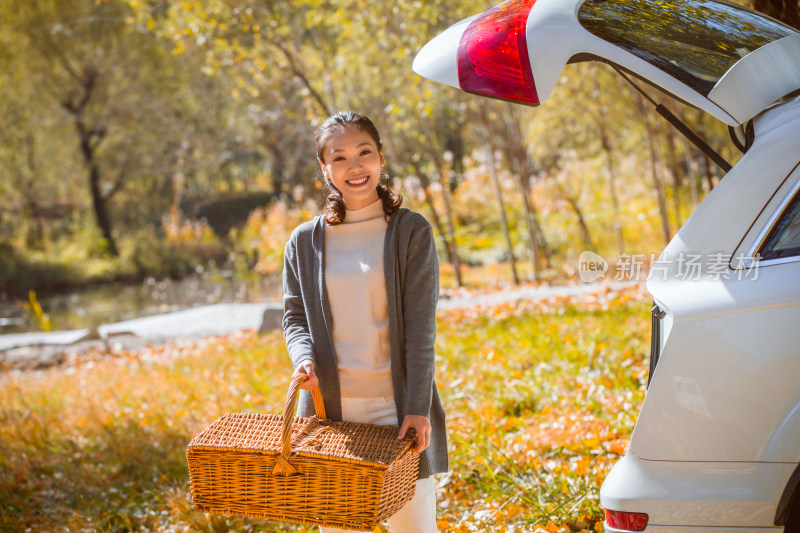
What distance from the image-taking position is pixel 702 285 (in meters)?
1.92

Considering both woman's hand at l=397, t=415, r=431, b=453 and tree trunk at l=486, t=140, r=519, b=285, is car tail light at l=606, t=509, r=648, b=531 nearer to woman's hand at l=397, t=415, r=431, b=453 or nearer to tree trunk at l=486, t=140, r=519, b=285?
woman's hand at l=397, t=415, r=431, b=453

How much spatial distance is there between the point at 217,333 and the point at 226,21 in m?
4.43

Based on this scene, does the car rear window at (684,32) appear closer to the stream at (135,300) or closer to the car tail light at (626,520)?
the car tail light at (626,520)

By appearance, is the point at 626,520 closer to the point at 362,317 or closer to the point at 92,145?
the point at 362,317

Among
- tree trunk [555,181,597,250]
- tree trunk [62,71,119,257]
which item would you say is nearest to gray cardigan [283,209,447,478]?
tree trunk [555,181,597,250]

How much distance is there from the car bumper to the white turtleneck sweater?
0.81 m

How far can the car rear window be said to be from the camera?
2027mm

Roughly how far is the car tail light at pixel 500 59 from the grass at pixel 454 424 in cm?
190

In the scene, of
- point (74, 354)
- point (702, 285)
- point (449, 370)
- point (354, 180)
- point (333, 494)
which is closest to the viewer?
point (702, 285)

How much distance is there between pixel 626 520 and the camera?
2.03 m

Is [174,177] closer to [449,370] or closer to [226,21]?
[226,21]

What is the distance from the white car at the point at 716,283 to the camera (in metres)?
1.82

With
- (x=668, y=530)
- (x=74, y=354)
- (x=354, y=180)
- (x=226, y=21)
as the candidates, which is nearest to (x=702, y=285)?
(x=668, y=530)

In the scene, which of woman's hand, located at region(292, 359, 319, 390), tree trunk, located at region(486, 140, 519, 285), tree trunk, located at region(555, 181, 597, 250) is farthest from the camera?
tree trunk, located at region(555, 181, 597, 250)
